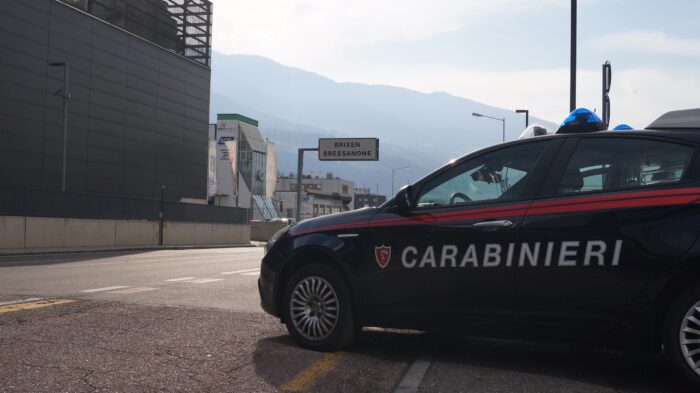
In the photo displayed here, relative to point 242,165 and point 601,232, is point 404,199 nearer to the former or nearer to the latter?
point 601,232

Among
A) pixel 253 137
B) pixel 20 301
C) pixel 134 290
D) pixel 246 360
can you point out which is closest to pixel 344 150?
pixel 134 290

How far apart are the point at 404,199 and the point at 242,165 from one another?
91467 mm

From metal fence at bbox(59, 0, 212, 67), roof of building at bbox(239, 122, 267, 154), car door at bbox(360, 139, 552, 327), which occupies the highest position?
metal fence at bbox(59, 0, 212, 67)

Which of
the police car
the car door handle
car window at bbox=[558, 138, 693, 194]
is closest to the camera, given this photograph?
the police car

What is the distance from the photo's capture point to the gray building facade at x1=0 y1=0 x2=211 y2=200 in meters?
36.0

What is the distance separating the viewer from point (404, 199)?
5352mm

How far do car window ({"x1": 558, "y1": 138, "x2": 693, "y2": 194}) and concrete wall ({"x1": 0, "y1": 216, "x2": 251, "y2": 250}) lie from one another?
2545 cm

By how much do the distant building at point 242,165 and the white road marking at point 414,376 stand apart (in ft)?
242

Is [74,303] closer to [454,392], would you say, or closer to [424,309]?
[424,309]

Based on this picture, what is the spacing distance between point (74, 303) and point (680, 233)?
666cm

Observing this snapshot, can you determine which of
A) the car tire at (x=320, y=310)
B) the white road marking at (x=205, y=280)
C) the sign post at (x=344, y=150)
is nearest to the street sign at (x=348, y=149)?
the sign post at (x=344, y=150)

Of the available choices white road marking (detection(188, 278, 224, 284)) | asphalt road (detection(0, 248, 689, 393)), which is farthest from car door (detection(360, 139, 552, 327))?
white road marking (detection(188, 278, 224, 284))

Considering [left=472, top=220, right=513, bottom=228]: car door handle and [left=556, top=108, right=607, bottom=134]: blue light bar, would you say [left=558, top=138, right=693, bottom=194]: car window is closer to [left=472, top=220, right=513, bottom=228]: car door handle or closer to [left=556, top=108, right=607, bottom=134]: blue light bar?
[left=556, top=108, right=607, bottom=134]: blue light bar

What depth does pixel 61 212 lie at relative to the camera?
2919 cm
